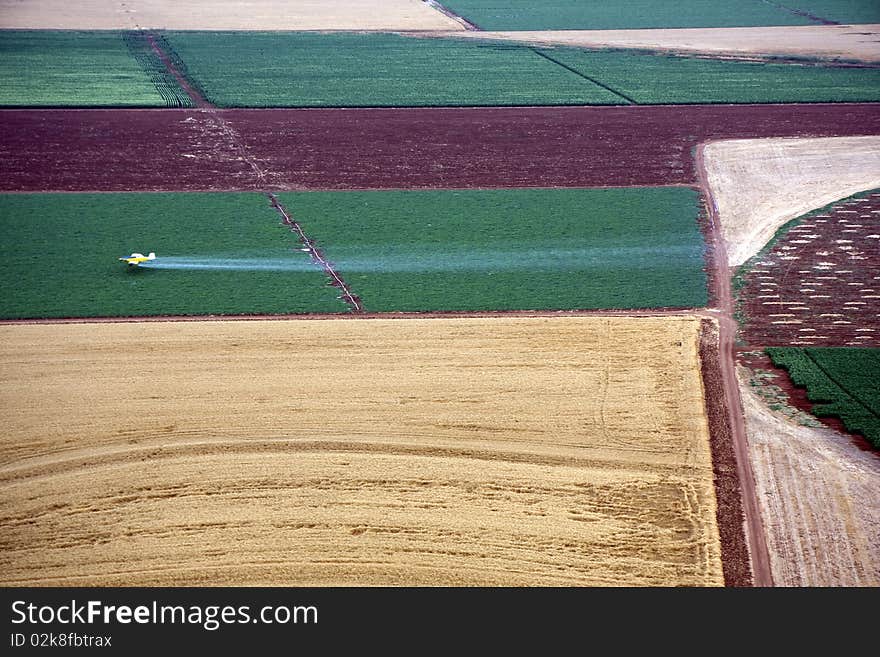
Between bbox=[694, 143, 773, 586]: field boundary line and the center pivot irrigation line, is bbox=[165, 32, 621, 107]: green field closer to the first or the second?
the center pivot irrigation line

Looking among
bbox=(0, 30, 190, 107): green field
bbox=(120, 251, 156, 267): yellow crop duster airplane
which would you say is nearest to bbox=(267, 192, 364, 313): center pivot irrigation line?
bbox=(120, 251, 156, 267): yellow crop duster airplane

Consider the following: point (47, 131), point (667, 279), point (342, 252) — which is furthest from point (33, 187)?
point (667, 279)

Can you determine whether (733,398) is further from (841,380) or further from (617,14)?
(617,14)

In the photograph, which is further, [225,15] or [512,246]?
[225,15]

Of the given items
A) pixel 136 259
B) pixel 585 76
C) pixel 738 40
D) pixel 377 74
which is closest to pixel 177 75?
pixel 377 74

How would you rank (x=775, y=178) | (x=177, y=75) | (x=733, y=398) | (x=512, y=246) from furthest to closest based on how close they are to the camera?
1. (x=177, y=75)
2. (x=775, y=178)
3. (x=512, y=246)
4. (x=733, y=398)

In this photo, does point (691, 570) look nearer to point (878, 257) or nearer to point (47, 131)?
point (878, 257)

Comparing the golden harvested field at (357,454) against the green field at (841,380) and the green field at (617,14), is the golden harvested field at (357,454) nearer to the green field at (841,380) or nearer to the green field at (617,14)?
the green field at (841,380)
